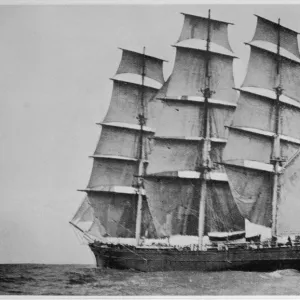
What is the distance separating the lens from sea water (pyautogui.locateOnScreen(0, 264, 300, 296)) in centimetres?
1209

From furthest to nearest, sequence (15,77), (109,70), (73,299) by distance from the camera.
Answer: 1. (109,70)
2. (15,77)
3. (73,299)

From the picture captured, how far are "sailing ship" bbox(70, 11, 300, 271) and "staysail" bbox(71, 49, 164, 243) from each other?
2.0 inches

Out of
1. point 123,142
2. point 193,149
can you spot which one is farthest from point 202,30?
point 123,142

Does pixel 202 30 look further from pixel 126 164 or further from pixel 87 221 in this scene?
pixel 87 221

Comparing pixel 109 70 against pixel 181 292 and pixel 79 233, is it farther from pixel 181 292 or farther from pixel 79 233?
pixel 181 292

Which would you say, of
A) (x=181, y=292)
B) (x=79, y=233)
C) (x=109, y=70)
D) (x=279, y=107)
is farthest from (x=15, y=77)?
(x=279, y=107)

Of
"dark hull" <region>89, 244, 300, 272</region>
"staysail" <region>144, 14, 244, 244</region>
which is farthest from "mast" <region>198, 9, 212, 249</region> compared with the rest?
"dark hull" <region>89, 244, 300, 272</region>

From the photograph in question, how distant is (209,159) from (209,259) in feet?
7.48

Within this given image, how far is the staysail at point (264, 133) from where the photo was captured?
1500cm

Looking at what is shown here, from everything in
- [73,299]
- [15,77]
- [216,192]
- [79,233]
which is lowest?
[73,299]

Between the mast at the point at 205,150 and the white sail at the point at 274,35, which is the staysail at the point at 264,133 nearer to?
the white sail at the point at 274,35

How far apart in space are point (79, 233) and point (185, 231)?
2.43 metres

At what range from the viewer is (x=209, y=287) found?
1234cm

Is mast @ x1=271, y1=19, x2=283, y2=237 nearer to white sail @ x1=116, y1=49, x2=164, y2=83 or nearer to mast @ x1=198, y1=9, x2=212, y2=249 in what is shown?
mast @ x1=198, y1=9, x2=212, y2=249
